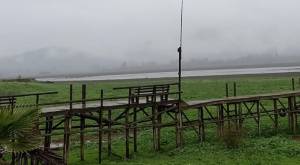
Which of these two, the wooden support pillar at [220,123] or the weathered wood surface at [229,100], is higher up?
the weathered wood surface at [229,100]

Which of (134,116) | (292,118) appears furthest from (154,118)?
(292,118)

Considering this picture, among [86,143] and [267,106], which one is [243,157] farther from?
[267,106]

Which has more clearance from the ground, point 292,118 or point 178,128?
point 292,118

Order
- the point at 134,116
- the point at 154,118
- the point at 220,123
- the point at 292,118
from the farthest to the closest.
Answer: the point at 292,118 < the point at 220,123 < the point at 134,116 < the point at 154,118

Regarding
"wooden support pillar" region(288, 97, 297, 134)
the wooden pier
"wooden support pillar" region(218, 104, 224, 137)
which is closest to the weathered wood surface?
the wooden pier

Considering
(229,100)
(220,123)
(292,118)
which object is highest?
(229,100)

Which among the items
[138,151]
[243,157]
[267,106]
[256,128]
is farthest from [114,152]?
[267,106]

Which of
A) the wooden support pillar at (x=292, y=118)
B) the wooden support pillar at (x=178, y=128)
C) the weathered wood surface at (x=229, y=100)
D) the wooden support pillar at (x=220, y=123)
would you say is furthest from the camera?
the wooden support pillar at (x=292, y=118)

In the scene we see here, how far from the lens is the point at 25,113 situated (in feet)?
33.9

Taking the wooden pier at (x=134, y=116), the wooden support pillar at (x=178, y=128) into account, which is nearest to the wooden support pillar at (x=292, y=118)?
the wooden pier at (x=134, y=116)

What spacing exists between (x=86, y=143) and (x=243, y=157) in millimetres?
9673

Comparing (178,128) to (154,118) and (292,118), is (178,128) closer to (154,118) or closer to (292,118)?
(154,118)

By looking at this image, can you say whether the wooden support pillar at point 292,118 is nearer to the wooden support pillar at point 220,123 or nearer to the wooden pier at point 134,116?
the wooden pier at point 134,116

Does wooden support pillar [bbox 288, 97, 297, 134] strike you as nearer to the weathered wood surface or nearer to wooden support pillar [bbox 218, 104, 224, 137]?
the weathered wood surface
